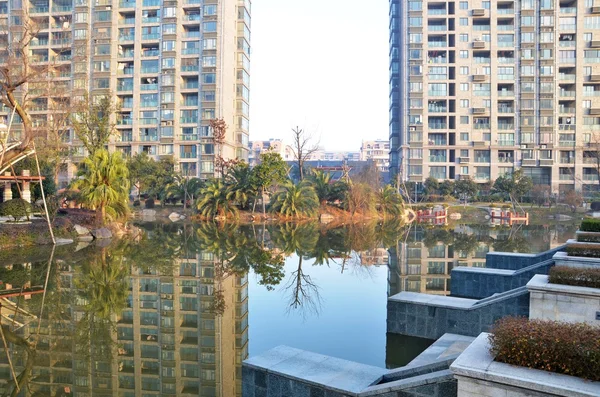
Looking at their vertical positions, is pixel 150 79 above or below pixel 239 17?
below

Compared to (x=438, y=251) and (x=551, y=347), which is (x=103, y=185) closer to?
(x=438, y=251)

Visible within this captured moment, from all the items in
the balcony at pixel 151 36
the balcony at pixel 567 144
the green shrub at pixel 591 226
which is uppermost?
the balcony at pixel 151 36

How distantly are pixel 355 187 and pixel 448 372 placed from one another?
39803 millimetres

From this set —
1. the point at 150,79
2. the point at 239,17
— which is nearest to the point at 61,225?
the point at 150,79

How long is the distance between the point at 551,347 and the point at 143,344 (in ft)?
25.6

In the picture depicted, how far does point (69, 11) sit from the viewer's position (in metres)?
66.8

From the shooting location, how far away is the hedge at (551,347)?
15.6ft

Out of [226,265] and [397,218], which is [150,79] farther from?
[226,265]

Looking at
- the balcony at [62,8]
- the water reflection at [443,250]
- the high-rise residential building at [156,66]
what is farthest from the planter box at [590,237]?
the balcony at [62,8]

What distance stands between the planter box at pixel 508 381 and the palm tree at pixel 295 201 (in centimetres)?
3652

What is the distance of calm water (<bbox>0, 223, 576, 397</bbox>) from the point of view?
8.53 meters

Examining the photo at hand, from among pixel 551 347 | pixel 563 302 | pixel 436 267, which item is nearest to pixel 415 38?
pixel 436 267

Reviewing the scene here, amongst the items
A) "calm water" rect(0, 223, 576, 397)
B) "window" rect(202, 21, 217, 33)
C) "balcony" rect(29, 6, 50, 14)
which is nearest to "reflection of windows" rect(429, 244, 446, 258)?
"calm water" rect(0, 223, 576, 397)

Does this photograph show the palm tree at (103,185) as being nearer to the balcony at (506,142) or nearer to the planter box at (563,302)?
the planter box at (563,302)
